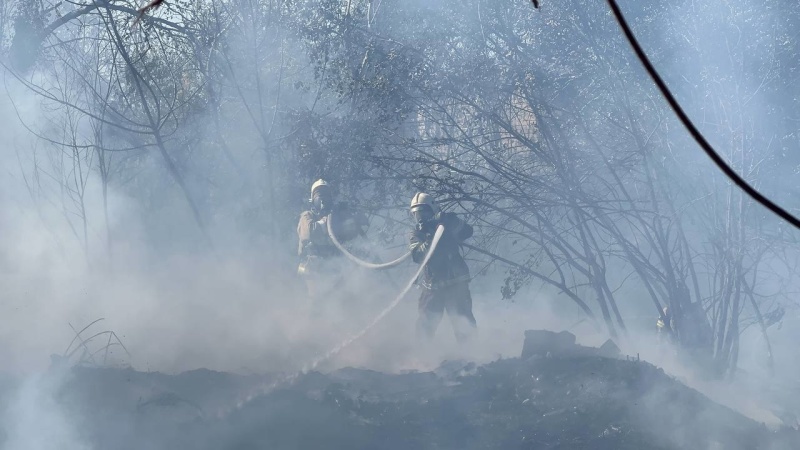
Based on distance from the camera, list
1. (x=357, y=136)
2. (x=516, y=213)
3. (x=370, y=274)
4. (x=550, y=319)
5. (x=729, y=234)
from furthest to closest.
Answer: (x=550, y=319) < (x=370, y=274) < (x=357, y=136) < (x=516, y=213) < (x=729, y=234)

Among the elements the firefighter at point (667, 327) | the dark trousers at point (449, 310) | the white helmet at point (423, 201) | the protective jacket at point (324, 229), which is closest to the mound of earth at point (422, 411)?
the firefighter at point (667, 327)

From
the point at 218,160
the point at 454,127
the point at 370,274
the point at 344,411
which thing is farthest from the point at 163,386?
the point at 218,160

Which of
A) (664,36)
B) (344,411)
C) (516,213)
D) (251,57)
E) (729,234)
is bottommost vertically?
(344,411)

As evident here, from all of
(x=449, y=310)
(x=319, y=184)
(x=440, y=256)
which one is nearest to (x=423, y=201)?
(x=440, y=256)

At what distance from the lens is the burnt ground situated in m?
7.41

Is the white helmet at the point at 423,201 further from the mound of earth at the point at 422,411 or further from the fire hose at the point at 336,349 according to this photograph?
the mound of earth at the point at 422,411

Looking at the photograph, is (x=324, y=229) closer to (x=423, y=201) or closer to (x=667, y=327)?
(x=423, y=201)

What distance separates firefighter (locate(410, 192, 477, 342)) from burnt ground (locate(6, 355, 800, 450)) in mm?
2108

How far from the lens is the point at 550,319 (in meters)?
15.0

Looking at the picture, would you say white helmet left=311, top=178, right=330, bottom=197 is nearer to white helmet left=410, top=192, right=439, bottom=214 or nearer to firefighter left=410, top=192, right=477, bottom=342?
firefighter left=410, top=192, right=477, bottom=342

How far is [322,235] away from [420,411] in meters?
4.33

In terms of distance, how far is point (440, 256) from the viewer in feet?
34.6

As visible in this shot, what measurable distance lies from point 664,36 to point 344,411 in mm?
5171

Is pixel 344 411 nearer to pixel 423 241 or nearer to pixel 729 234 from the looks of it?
pixel 423 241
